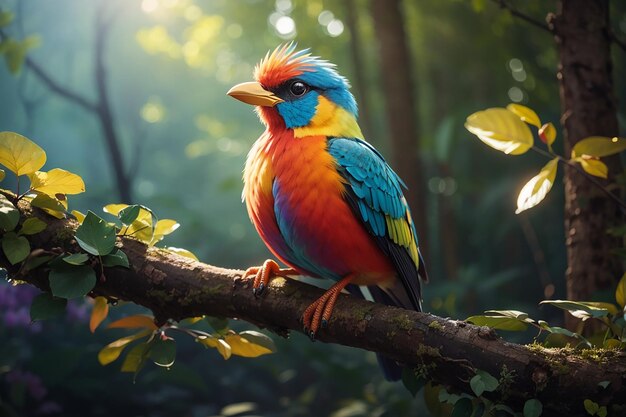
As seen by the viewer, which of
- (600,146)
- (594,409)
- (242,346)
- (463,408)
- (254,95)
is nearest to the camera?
(594,409)

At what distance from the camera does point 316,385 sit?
16.9ft

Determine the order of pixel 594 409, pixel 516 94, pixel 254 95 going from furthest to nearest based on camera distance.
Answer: pixel 516 94
pixel 254 95
pixel 594 409

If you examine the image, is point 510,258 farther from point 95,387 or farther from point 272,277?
point 272,277

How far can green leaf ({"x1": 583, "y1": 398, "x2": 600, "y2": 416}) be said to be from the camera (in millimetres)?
1506

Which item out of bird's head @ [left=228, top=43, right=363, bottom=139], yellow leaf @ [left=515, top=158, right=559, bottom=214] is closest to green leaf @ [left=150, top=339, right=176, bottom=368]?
bird's head @ [left=228, top=43, right=363, bottom=139]

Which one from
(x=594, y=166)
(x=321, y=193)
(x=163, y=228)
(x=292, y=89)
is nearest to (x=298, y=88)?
(x=292, y=89)

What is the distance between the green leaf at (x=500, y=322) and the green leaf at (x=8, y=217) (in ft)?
4.44

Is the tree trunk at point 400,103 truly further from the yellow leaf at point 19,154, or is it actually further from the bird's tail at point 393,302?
the yellow leaf at point 19,154

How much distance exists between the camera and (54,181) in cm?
188

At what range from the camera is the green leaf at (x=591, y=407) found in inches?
59.3

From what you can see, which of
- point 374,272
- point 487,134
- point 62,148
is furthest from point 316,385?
point 62,148

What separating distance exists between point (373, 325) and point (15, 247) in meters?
1.06

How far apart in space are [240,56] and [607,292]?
682 cm

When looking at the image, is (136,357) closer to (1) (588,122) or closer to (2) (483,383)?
(2) (483,383)
